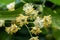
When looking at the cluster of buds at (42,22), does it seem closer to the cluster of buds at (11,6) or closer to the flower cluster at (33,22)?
the flower cluster at (33,22)

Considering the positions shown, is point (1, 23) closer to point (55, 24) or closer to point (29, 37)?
point (29, 37)

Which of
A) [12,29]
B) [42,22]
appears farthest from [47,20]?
[12,29]

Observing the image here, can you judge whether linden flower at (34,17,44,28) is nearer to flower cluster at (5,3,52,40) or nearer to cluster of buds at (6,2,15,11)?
flower cluster at (5,3,52,40)

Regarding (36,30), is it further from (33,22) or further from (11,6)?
(11,6)

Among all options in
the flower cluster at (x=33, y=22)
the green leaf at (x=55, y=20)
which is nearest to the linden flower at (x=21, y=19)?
the flower cluster at (x=33, y=22)

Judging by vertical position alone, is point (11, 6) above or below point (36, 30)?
above

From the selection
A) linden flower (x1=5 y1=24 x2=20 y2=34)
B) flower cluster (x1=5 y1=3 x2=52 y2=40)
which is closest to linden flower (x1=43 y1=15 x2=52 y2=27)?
flower cluster (x1=5 y1=3 x2=52 y2=40)

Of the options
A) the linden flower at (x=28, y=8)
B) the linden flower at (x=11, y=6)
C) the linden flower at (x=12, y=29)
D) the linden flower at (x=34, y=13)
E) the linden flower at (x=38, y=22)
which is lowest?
the linden flower at (x=12, y=29)

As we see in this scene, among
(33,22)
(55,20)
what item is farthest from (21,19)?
(55,20)

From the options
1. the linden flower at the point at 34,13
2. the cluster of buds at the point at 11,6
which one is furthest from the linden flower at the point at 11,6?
the linden flower at the point at 34,13

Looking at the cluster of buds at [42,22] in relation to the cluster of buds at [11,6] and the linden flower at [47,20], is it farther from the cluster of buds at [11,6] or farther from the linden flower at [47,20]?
the cluster of buds at [11,6]

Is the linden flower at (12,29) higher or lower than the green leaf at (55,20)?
lower

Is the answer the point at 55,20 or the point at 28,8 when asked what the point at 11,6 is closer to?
the point at 28,8
